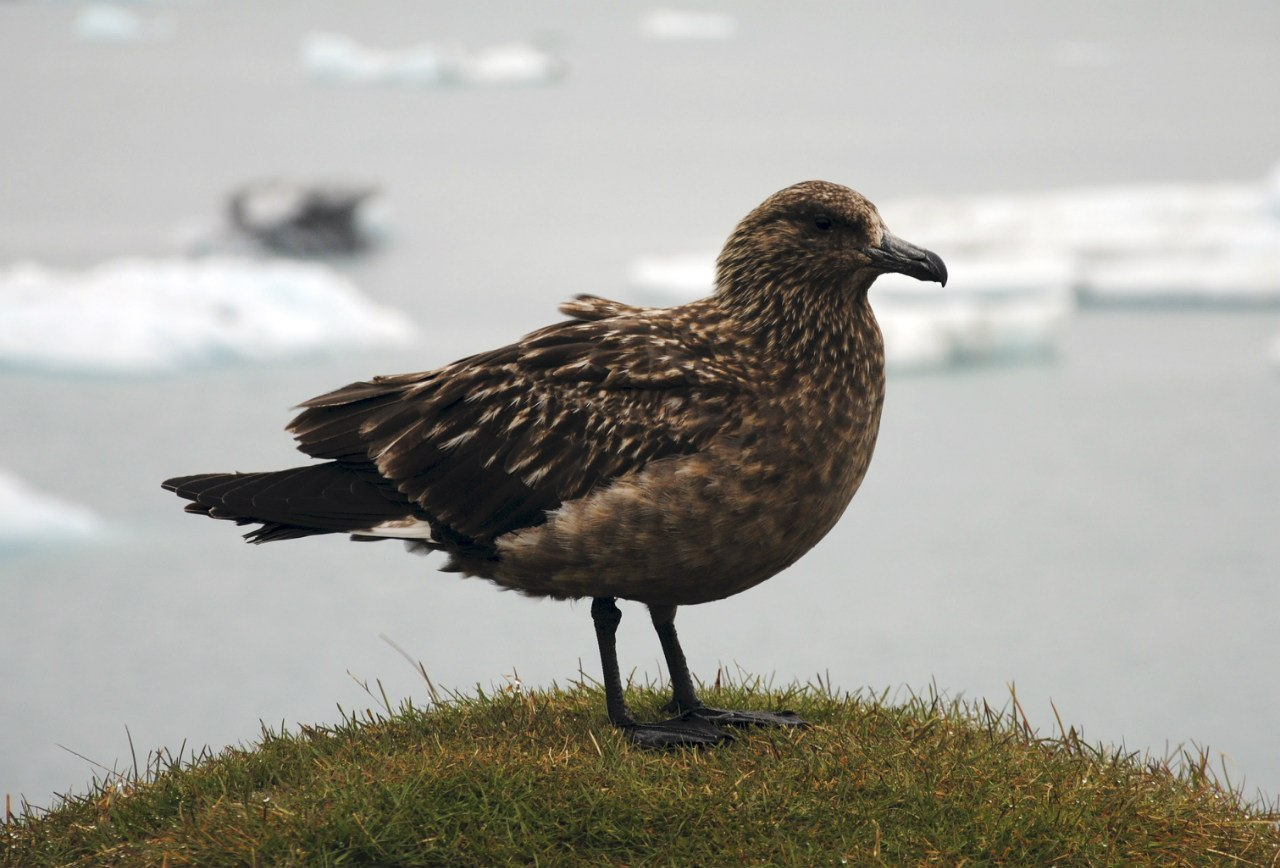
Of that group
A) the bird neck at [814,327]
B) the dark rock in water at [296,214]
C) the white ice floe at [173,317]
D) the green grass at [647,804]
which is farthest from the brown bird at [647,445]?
the dark rock in water at [296,214]

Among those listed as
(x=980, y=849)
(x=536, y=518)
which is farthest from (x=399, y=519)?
(x=980, y=849)

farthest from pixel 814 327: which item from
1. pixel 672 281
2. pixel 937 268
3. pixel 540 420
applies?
pixel 672 281

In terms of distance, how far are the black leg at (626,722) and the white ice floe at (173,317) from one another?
7.00m

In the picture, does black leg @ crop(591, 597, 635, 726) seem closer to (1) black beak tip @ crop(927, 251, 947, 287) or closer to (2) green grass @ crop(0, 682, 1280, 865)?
(2) green grass @ crop(0, 682, 1280, 865)

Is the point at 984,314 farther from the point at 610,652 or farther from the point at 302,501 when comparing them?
the point at 302,501

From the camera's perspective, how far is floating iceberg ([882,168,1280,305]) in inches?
493

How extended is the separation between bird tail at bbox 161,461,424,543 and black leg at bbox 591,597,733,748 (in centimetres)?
67

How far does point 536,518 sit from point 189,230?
980 centimetres

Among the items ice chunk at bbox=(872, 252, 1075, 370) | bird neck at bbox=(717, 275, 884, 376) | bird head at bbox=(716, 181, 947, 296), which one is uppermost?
ice chunk at bbox=(872, 252, 1075, 370)

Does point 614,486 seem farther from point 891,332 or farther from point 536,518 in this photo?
point 891,332

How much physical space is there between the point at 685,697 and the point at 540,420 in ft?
3.49

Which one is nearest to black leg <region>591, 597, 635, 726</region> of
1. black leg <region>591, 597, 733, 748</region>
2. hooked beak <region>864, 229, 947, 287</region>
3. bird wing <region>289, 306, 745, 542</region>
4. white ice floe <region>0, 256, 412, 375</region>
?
black leg <region>591, 597, 733, 748</region>

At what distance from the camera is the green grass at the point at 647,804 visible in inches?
150

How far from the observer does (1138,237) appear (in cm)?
1324
